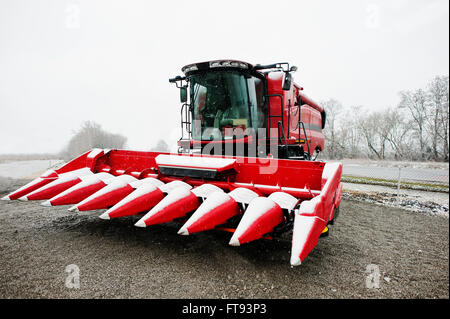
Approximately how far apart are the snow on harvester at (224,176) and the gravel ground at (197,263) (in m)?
0.36

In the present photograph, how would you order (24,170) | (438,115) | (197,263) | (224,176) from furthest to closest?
(438,115) < (24,170) < (224,176) < (197,263)

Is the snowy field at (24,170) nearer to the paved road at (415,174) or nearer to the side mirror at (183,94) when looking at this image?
the side mirror at (183,94)

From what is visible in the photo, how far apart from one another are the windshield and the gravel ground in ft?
5.50

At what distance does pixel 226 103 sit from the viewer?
3994 millimetres

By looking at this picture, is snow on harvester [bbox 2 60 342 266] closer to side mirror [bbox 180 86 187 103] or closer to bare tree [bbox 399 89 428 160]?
side mirror [bbox 180 86 187 103]

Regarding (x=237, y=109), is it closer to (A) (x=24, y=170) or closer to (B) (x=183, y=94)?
(B) (x=183, y=94)

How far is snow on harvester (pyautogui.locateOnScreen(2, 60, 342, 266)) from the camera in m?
2.14

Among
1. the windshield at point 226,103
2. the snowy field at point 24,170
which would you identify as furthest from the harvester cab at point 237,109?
the snowy field at point 24,170

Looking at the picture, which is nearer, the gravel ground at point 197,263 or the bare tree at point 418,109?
the gravel ground at point 197,263

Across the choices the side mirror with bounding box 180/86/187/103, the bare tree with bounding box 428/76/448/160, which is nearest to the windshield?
the side mirror with bounding box 180/86/187/103

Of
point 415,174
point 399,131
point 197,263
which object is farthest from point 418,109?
point 197,263

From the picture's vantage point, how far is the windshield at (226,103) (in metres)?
3.93

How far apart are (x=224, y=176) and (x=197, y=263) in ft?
3.35
